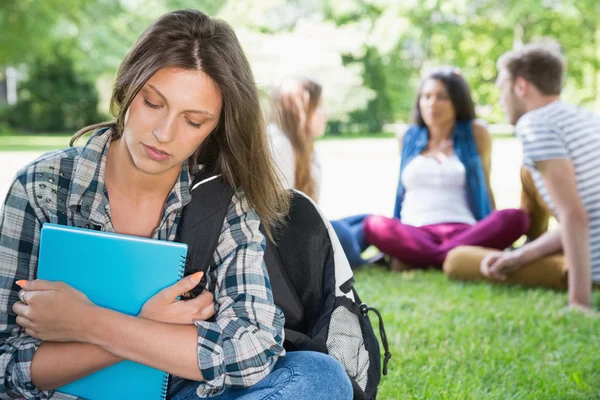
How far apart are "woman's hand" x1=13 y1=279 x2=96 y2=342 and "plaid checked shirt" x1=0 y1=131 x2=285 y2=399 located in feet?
0.28

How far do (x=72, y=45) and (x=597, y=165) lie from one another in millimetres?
21329

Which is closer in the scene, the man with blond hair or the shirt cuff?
the shirt cuff

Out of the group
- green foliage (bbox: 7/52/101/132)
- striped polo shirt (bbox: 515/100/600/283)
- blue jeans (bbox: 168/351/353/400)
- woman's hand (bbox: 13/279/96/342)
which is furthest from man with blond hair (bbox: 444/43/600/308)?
green foliage (bbox: 7/52/101/132)

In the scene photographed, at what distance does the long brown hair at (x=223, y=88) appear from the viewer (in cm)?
189

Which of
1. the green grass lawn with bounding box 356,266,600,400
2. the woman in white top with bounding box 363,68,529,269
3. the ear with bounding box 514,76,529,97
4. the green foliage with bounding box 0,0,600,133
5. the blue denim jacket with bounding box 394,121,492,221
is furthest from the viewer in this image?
the green foliage with bounding box 0,0,600,133

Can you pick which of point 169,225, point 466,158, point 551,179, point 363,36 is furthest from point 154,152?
point 363,36

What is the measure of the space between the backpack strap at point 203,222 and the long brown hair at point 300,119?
9.94 feet

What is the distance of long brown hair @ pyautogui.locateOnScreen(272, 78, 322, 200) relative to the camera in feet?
16.7

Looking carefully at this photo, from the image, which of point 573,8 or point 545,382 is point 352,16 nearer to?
point 573,8

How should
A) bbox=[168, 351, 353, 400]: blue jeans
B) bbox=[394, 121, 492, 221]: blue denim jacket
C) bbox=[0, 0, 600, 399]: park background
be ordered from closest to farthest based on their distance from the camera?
1. bbox=[168, 351, 353, 400]: blue jeans
2. bbox=[0, 0, 600, 399]: park background
3. bbox=[394, 121, 492, 221]: blue denim jacket

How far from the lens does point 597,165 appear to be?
4297mm

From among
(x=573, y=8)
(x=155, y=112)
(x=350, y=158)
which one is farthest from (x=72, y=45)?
(x=155, y=112)

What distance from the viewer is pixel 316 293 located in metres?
2.10

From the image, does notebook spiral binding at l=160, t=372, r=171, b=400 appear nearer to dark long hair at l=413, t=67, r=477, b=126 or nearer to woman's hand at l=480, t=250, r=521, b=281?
woman's hand at l=480, t=250, r=521, b=281
